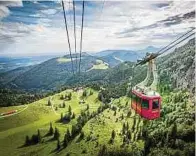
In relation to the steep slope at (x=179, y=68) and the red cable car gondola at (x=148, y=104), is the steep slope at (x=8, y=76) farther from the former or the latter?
the steep slope at (x=179, y=68)

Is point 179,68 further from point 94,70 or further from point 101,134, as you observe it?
point 101,134

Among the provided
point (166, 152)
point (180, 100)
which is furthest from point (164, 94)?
point (166, 152)

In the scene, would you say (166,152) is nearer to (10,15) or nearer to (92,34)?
(92,34)

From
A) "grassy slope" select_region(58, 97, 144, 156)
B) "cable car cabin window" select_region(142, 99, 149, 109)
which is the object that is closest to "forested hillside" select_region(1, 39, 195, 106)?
"grassy slope" select_region(58, 97, 144, 156)

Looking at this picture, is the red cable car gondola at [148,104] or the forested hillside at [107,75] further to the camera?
the forested hillside at [107,75]

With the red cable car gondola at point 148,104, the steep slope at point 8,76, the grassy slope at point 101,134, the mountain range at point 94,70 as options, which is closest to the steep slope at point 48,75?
the mountain range at point 94,70

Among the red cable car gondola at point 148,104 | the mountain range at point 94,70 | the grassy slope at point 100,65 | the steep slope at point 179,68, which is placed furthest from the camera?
the grassy slope at point 100,65

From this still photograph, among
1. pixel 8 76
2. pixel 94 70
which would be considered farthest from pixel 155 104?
pixel 8 76

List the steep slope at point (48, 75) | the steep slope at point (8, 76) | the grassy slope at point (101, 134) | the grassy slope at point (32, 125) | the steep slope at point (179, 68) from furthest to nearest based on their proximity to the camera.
A: the grassy slope at point (101, 134)
the steep slope at point (179, 68)
the steep slope at point (48, 75)
the grassy slope at point (32, 125)
the steep slope at point (8, 76)
